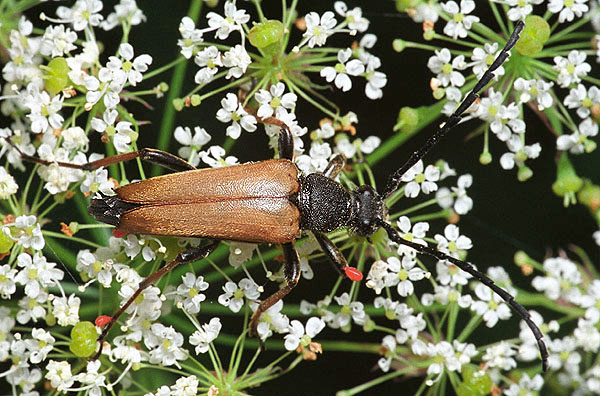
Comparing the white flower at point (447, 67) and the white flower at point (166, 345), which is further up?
the white flower at point (447, 67)

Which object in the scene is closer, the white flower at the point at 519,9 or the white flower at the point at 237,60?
the white flower at the point at 237,60

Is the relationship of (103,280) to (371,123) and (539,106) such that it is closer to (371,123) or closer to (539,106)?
(371,123)

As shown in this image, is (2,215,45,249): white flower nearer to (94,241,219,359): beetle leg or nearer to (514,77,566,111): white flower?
(94,241,219,359): beetle leg

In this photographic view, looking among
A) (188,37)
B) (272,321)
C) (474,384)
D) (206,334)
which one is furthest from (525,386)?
(188,37)

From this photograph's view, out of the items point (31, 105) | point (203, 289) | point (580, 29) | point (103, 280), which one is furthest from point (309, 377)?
point (580, 29)

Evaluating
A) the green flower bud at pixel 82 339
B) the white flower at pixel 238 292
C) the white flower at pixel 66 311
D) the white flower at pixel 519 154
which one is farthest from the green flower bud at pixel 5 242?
the white flower at pixel 519 154

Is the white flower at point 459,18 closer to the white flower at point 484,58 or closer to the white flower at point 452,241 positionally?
the white flower at point 484,58

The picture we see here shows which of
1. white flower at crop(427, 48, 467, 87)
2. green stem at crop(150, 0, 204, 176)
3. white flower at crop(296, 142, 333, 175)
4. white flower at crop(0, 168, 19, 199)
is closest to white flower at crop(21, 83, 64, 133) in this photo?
white flower at crop(0, 168, 19, 199)
